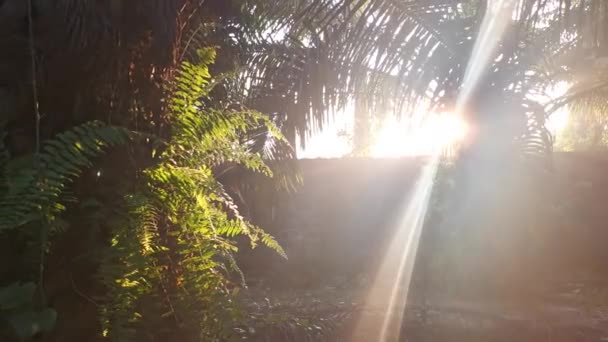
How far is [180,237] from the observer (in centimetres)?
200

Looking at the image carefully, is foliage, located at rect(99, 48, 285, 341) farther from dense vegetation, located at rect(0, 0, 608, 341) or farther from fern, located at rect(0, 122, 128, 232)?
fern, located at rect(0, 122, 128, 232)

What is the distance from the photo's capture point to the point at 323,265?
9.61m

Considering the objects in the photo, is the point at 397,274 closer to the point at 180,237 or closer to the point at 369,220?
the point at 369,220

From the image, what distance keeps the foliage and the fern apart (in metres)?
0.20

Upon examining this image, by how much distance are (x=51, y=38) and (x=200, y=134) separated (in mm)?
586

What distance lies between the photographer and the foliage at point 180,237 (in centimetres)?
178

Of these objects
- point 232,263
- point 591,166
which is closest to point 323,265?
point 591,166

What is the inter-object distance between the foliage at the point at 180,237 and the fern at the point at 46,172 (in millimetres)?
199

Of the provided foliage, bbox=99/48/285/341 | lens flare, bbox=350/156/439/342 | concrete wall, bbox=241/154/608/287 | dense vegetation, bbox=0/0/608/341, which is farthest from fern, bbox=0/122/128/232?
concrete wall, bbox=241/154/608/287

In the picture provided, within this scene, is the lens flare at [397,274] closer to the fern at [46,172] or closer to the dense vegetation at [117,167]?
the dense vegetation at [117,167]

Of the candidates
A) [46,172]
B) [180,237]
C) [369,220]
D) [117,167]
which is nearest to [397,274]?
[369,220]

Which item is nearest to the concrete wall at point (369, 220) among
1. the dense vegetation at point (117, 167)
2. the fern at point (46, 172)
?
the dense vegetation at point (117, 167)

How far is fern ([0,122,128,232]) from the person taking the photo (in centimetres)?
156

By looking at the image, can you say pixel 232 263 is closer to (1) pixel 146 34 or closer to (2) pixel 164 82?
(2) pixel 164 82
